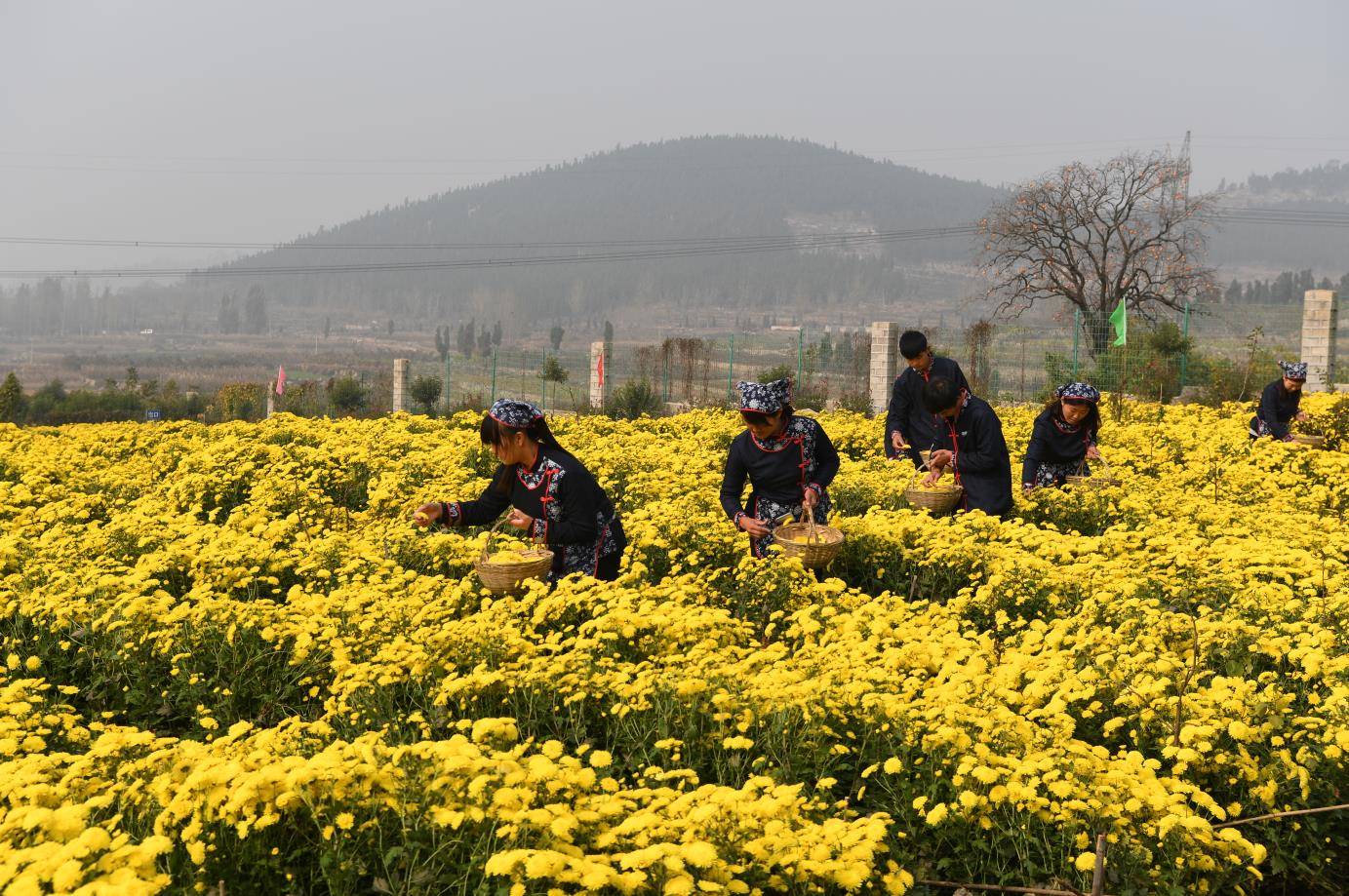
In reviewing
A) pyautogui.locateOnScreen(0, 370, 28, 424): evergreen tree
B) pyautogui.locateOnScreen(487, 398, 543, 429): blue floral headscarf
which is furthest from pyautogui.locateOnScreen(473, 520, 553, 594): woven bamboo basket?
pyautogui.locateOnScreen(0, 370, 28, 424): evergreen tree

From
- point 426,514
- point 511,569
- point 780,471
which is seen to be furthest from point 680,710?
point 780,471

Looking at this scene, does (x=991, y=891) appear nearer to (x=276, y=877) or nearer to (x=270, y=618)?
(x=276, y=877)

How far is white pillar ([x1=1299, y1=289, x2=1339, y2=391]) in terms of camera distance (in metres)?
20.2

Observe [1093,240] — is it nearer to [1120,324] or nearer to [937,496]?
[1120,324]

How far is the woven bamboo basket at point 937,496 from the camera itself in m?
7.72

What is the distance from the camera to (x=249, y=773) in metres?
3.01

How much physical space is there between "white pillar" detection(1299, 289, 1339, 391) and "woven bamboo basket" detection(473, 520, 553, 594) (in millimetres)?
18919

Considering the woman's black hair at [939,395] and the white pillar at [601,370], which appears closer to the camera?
the woman's black hair at [939,395]

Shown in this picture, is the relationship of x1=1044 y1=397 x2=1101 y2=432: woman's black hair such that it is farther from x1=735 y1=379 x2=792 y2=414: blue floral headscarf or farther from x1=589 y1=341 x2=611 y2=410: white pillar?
x1=589 y1=341 x2=611 y2=410: white pillar

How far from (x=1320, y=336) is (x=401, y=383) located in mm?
23698

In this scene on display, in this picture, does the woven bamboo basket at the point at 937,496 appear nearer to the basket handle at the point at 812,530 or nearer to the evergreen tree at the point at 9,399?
the basket handle at the point at 812,530

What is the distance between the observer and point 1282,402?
11.7 metres

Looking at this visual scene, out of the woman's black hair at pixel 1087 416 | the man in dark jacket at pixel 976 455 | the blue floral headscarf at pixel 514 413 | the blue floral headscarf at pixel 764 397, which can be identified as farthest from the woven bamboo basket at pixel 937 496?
the blue floral headscarf at pixel 514 413

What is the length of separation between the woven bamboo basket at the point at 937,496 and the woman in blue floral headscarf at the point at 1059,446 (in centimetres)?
97
